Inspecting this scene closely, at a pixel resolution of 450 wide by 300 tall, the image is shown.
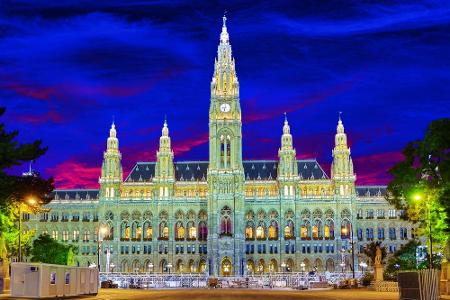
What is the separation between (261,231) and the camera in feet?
545

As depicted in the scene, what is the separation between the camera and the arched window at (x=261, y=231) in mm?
165500

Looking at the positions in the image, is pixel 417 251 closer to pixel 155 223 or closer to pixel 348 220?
pixel 348 220

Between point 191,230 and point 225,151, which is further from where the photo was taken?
point 191,230

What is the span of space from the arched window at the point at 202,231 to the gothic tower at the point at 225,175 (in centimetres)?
579

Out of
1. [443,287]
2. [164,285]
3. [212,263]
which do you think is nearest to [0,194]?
[443,287]

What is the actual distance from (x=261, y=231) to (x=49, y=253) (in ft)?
204

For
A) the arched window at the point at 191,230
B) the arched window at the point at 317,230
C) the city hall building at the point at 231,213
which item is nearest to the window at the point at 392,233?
the city hall building at the point at 231,213

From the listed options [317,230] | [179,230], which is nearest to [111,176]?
[179,230]

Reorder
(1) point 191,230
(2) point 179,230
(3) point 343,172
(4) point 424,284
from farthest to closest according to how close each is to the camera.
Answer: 1. (2) point 179,230
2. (1) point 191,230
3. (3) point 343,172
4. (4) point 424,284

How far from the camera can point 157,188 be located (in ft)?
551

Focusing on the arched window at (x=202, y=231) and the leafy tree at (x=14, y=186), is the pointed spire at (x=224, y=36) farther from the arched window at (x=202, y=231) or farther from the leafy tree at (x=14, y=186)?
the leafy tree at (x=14, y=186)

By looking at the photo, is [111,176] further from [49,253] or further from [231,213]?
[49,253]

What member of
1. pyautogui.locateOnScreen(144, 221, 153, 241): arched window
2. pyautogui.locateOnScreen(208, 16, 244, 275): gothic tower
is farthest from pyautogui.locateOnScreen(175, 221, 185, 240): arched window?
pyautogui.locateOnScreen(208, 16, 244, 275): gothic tower

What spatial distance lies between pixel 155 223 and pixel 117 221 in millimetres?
8735
